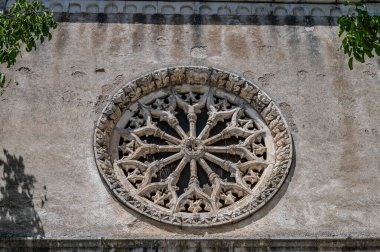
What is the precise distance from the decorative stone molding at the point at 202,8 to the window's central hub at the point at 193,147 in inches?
92.8

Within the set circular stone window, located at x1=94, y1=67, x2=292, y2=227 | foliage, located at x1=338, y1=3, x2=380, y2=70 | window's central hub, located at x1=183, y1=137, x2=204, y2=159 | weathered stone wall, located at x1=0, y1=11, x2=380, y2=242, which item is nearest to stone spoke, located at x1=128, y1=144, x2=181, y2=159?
circular stone window, located at x1=94, y1=67, x2=292, y2=227

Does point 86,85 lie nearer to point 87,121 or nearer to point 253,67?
point 87,121

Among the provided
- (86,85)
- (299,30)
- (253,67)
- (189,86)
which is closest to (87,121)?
(86,85)

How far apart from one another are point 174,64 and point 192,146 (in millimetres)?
1432

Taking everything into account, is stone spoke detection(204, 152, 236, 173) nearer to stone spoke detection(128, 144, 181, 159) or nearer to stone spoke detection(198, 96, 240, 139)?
stone spoke detection(198, 96, 240, 139)

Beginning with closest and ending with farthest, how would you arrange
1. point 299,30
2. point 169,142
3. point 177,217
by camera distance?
point 177,217 → point 169,142 → point 299,30

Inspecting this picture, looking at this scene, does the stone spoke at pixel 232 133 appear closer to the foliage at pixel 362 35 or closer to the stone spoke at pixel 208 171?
the stone spoke at pixel 208 171

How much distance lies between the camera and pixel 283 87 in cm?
1499

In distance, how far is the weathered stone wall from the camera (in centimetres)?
1355

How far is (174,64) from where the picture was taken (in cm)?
1511

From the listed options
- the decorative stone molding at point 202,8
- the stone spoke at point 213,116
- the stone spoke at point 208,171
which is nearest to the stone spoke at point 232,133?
the stone spoke at point 213,116

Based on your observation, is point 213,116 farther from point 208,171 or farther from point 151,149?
point 151,149

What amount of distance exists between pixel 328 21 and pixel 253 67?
161 centimetres

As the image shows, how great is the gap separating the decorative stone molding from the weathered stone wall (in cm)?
15
